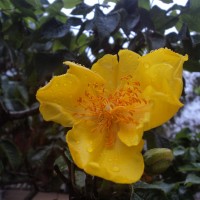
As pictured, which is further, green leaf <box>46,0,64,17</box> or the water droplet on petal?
green leaf <box>46,0,64,17</box>

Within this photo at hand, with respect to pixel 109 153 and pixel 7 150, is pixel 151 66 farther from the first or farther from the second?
pixel 7 150

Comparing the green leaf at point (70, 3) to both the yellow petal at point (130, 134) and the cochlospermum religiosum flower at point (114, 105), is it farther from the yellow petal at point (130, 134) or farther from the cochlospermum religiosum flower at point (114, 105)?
the yellow petal at point (130, 134)

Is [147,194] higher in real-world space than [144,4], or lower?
lower

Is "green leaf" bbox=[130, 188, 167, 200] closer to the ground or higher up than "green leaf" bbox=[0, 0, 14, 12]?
closer to the ground

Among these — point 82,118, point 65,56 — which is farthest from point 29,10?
point 82,118

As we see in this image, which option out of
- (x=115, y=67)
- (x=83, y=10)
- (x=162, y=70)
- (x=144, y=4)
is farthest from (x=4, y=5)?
(x=162, y=70)

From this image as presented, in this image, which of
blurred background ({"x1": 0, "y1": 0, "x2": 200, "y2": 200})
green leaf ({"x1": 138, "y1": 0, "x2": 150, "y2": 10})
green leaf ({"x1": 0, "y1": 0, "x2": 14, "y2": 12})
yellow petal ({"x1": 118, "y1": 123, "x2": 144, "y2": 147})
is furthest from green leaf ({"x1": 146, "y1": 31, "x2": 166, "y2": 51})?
green leaf ({"x1": 0, "y1": 0, "x2": 14, "y2": 12})

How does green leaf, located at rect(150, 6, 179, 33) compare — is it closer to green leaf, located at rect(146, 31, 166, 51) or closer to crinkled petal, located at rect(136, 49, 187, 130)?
green leaf, located at rect(146, 31, 166, 51)

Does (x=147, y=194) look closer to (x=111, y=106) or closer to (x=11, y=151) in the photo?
(x=111, y=106)
